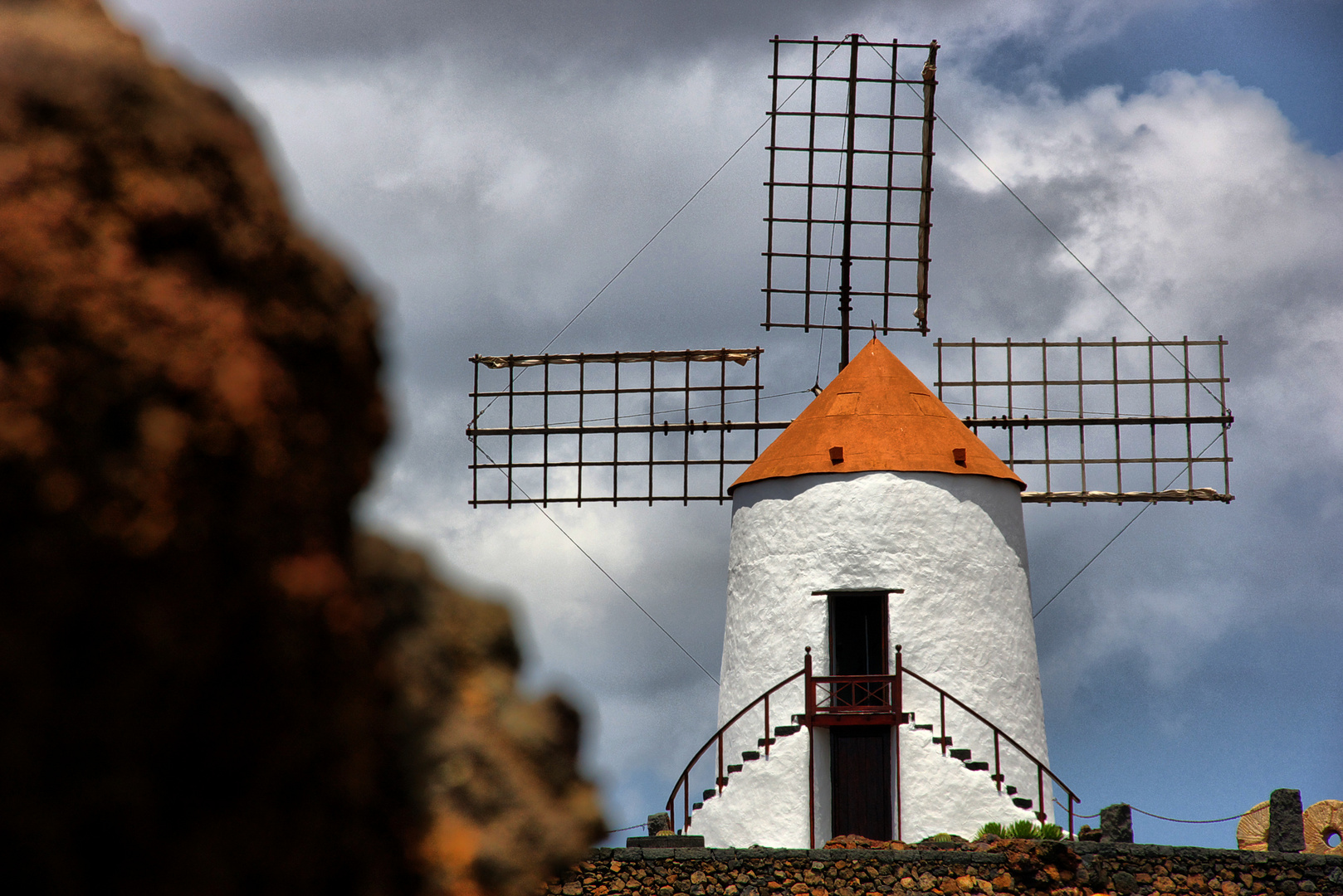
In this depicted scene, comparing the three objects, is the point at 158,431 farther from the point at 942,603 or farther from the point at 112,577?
the point at 942,603

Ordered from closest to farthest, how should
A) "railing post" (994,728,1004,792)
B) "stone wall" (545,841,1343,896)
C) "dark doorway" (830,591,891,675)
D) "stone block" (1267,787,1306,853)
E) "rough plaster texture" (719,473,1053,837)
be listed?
"stone wall" (545,841,1343,896) → "stone block" (1267,787,1306,853) → "railing post" (994,728,1004,792) → "rough plaster texture" (719,473,1053,837) → "dark doorway" (830,591,891,675)

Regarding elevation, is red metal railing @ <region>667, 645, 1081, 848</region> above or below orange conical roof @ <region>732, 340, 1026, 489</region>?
below

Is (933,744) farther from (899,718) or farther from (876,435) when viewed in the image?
(876,435)

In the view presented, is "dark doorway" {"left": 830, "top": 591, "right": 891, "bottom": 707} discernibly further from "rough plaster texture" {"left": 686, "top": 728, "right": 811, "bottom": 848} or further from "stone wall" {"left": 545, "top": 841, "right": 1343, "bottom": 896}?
"stone wall" {"left": 545, "top": 841, "right": 1343, "bottom": 896}

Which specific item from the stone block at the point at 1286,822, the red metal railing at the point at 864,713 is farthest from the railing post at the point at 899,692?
the stone block at the point at 1286,822

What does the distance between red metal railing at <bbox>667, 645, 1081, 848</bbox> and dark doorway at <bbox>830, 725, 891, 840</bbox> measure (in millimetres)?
238

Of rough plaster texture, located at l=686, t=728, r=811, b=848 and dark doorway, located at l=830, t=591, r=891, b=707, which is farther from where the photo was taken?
dark doorway, located at l=830, t=591, r=891, b=707

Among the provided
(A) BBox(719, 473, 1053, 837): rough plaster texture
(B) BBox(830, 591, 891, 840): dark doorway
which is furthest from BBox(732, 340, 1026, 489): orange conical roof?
(B) BBox(830, 591, 891, 840): dark doorway

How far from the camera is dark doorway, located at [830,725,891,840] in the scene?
16.6 metres

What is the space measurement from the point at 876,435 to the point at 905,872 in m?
6.11

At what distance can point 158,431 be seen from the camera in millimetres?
2627

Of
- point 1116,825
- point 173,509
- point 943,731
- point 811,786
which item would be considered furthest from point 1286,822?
point 173,509

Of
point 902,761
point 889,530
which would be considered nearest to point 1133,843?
point 902,761

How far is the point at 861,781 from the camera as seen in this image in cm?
1672
